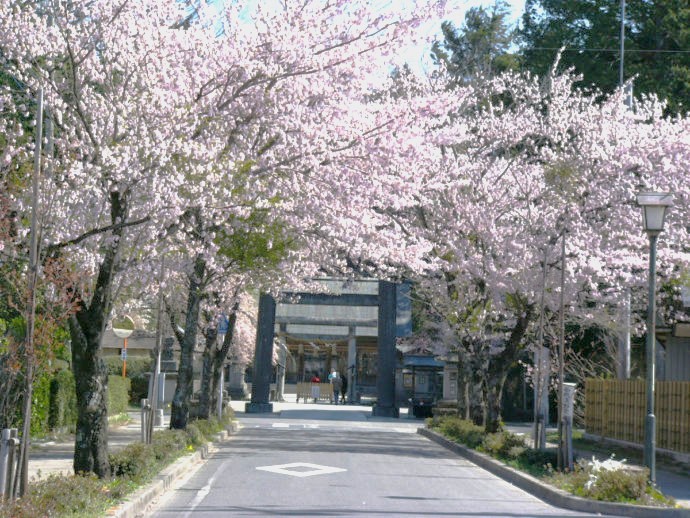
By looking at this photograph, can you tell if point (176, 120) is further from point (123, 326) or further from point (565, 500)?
point (123, 326)

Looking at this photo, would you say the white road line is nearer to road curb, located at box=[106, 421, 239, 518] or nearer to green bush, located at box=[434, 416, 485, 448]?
road curb, located at box=[106, 421, 239, 518]

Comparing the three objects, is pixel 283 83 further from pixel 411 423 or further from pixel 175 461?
pixel 411 423

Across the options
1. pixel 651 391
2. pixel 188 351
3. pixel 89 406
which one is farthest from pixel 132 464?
pixel 188 351

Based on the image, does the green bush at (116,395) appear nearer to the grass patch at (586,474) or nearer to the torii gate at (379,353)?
the torii gate at (379,353)

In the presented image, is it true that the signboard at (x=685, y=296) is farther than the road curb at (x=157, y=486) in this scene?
Yes

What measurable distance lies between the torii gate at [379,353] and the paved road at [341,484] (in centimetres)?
1495

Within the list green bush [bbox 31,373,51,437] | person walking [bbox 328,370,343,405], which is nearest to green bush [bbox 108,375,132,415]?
green bush [bbox 31,373,51,437]

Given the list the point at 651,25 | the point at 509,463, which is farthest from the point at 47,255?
the point at 651,25

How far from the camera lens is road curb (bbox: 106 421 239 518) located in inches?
463

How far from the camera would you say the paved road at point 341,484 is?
1330cm

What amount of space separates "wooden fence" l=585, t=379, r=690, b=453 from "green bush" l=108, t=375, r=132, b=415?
46.9ft

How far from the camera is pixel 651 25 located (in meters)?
41.6

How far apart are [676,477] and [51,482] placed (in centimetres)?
1266

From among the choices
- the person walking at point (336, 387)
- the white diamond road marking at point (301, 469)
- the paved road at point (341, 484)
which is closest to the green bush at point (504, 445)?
the paved road at point (341, 484)
